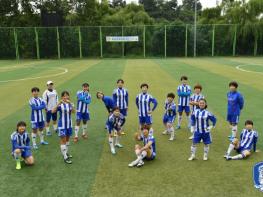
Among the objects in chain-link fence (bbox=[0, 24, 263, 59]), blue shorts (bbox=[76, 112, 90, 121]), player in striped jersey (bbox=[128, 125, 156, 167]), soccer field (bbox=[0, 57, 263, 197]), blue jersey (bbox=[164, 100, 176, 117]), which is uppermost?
chain-link fence (bbox=[0, 24, 263, 59])

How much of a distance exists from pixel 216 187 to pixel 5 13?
60.5 metres

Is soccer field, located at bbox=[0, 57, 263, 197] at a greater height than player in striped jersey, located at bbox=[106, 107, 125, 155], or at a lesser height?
lesser

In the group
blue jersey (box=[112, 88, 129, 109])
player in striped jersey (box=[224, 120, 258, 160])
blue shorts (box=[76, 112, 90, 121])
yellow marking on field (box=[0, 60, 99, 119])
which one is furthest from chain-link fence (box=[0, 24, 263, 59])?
player in striped jersey (box=[224, 120, 258, 160])

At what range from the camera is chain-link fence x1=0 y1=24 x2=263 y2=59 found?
50.2 metres

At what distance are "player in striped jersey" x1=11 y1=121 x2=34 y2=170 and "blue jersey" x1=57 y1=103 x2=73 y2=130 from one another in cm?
105

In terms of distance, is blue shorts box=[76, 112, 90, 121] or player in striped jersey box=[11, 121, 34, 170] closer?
player in striped jersey box=[11, 121, 34, 170]

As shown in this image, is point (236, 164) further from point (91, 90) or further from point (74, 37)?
point (74, 37)

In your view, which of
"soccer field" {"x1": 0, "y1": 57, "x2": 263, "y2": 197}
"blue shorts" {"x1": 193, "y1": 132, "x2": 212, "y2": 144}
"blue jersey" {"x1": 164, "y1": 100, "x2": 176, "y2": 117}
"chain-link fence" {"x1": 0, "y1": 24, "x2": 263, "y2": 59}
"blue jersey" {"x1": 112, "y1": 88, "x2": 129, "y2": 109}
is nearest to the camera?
"soccer field" {"x1": 0, "y1": 57, "x2": 263, "y2": 197}

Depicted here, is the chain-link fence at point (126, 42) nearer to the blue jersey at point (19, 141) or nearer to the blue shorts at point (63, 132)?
the blue shorts at point (63, 132)

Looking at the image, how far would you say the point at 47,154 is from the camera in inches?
420

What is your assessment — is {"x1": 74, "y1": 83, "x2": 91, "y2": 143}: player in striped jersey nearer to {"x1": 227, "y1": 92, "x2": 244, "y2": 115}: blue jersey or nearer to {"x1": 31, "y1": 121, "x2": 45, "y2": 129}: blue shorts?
{"x1": 31, "y1": 121, "x2": 45, "y2": 129}: blue shorts

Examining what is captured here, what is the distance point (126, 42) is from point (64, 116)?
42524 mm

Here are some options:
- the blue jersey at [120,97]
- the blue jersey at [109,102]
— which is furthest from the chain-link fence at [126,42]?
the blue jersey at [109,102]

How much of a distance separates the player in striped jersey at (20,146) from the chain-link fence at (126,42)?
41887 mm
